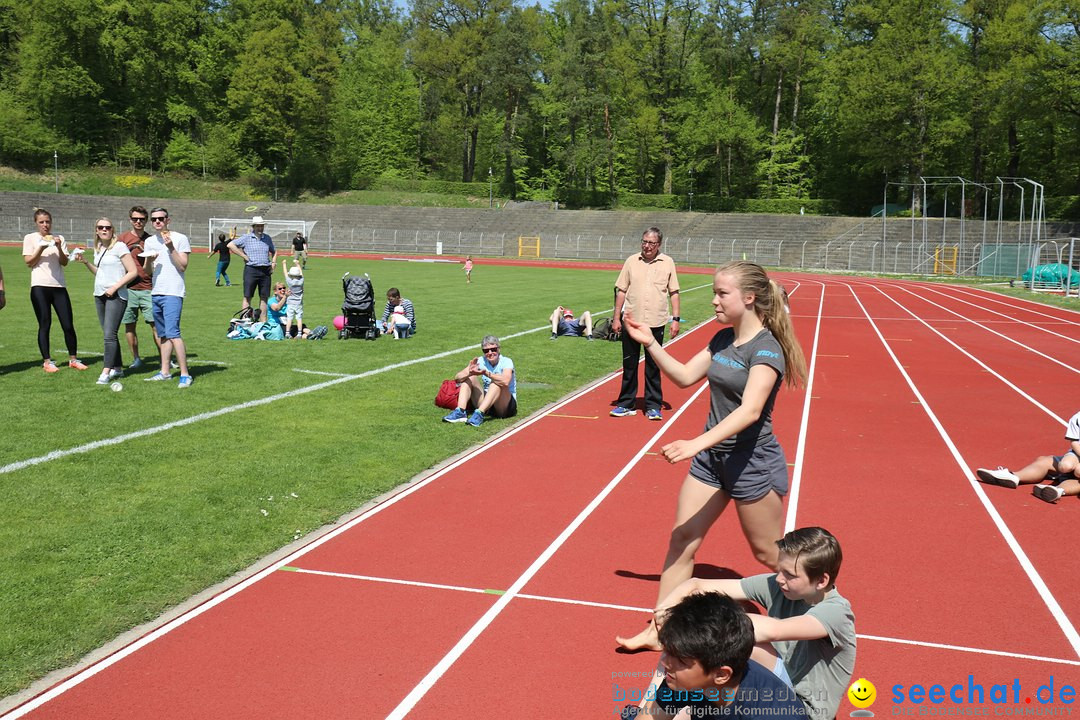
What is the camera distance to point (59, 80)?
71.1m

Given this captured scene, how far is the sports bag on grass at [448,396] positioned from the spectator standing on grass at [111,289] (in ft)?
12.9

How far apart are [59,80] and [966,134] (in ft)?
225

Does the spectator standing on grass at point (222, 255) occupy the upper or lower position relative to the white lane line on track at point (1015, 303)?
upper

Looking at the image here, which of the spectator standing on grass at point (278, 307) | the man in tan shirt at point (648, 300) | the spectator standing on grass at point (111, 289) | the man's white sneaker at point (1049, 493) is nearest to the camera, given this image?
the man's white sneaker at point (1049, 493)

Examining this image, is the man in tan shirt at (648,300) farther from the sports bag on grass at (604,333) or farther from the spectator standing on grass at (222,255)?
the spectator standing on grass at (222,255)

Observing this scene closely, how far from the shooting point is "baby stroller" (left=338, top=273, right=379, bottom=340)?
49.6 ft

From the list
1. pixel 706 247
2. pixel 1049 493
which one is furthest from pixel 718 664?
pixel 706 247

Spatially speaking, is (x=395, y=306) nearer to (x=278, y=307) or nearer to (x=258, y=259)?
(x=278, y=307)

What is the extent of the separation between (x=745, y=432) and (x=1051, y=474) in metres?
4.61

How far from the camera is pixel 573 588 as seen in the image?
17.1 ft

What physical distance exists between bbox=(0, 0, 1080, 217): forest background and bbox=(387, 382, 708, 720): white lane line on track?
5997cm

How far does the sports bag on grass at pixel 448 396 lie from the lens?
32.1 ft

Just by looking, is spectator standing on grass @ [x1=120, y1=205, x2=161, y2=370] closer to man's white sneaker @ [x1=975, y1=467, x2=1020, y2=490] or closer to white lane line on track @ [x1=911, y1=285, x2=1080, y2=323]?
man's white sneaker @ [x1=975, y1=467, x2=1020, y2=490]

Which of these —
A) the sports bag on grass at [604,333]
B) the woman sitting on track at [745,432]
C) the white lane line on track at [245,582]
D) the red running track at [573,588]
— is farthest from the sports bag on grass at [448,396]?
the sports bag on grass at [604,333]
